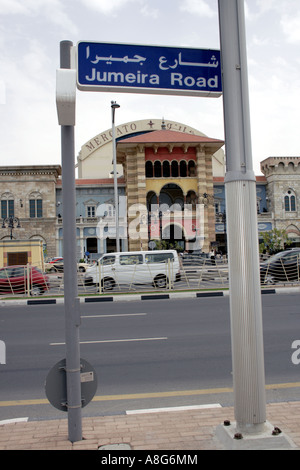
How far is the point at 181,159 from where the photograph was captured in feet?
142

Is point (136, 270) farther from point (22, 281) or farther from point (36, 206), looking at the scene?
point (36, 206)

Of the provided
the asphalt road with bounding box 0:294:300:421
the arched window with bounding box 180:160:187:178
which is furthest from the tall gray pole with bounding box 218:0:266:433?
the arched window with bounding box 180:160:187:178

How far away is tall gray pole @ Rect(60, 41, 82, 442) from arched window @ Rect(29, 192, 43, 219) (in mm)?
43910

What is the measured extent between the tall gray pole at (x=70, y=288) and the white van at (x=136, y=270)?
13460mm

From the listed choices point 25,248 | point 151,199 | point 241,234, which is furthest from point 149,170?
point 241,234

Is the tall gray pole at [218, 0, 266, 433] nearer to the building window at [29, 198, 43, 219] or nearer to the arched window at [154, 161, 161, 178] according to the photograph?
the arched window at [154, 161, 161, 178]

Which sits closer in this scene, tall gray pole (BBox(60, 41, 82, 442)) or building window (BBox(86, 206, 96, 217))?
tall gray pole (BBox(60, 41, 82, 442))

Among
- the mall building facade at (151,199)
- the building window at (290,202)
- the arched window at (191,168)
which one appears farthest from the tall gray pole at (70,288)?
the building window at (290,202)

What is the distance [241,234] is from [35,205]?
44759 mm

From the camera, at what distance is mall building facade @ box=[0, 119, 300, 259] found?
139ft
